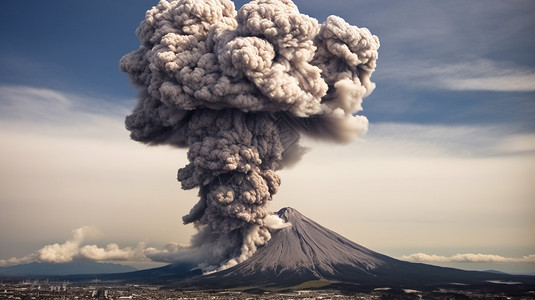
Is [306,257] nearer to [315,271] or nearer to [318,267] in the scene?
[318,267]

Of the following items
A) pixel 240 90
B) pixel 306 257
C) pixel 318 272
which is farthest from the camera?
pixel 306 257

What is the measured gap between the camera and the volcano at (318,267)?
59.3 metres

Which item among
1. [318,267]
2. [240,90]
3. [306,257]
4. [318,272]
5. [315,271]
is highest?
[240,90]

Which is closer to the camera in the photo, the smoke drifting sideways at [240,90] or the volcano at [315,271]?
the smoke drifting sideways at [240,90]

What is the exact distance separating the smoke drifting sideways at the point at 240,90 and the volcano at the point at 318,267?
5207mm

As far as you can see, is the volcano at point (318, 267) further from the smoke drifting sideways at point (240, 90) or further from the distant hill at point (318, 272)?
the smoke drifting sideways at point (240, 90)

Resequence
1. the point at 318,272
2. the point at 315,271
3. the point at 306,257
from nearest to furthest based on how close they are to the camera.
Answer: the point at 318,272, the point at 315,271, the point at 306,257

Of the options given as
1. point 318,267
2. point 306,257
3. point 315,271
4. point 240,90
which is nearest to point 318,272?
point 315,271

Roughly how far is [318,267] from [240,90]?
96.7ft

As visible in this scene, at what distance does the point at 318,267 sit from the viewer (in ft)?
222

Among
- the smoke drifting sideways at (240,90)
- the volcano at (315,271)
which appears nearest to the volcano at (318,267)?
the volcano at (315,271)

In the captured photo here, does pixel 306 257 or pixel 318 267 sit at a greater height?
pixel 306 257

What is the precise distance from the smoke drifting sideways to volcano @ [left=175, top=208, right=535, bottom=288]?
521 cm

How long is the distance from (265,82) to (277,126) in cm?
710
